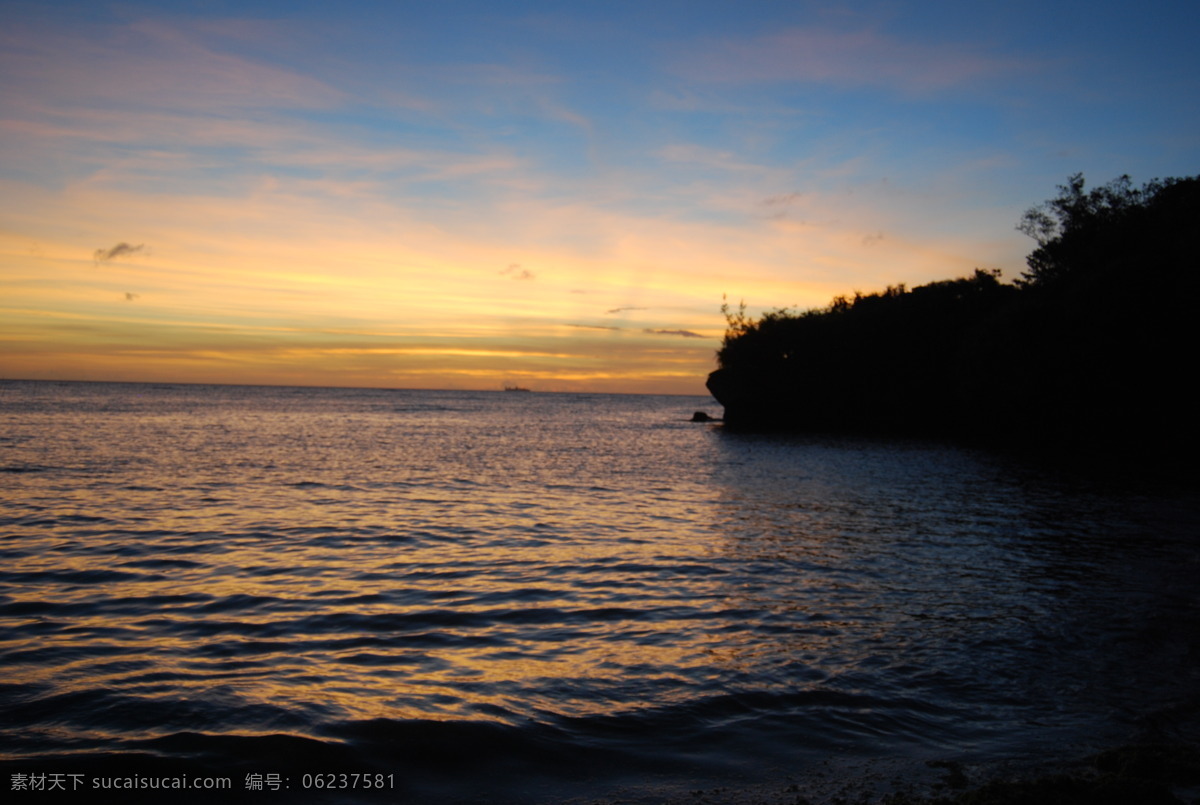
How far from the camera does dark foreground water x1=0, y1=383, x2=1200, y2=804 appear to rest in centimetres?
637

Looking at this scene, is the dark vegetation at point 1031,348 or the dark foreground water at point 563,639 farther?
the dark vegetation at point 1031,348

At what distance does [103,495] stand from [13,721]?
58.6 ft

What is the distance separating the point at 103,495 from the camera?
2212 cm

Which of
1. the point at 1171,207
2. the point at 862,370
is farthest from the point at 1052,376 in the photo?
the point at 862,370

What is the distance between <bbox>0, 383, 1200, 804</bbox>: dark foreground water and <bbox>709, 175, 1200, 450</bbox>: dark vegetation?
26488mm

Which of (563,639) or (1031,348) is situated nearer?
(563,639)

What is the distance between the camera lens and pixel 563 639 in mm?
9844

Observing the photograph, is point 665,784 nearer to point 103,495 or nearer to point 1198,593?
point 1198,593

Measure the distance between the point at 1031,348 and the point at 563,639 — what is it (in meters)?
50.5

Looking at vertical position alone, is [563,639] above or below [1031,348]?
below

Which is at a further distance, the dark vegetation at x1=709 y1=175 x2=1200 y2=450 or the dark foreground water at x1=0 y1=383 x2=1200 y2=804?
the dark vegetation at x1=709 y1=175 x2=1200 y2=450

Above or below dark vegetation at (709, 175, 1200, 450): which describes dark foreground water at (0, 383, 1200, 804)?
below

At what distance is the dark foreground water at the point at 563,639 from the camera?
6371mm

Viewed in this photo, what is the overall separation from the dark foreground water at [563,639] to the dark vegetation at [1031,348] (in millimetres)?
26488
